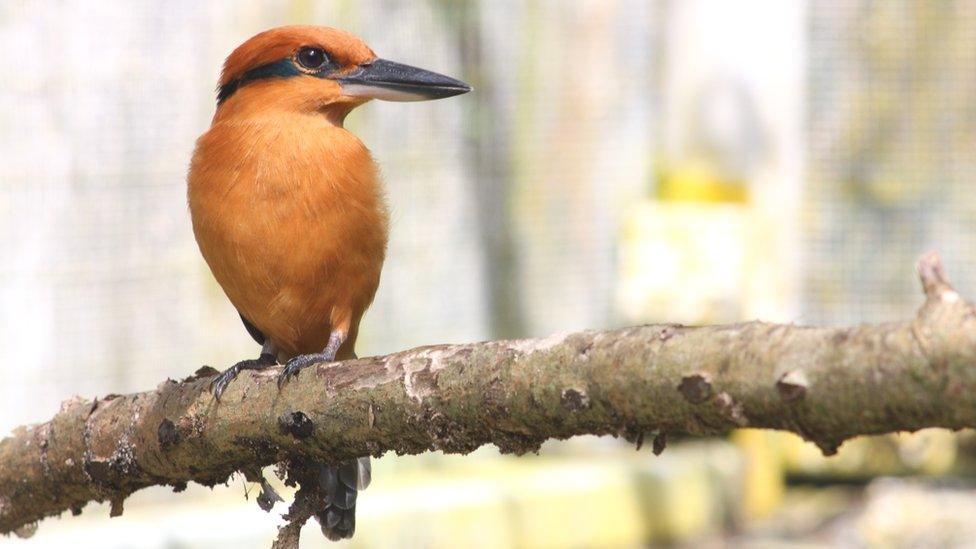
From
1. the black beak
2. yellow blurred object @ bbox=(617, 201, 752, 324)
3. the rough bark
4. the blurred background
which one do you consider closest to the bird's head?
the black beak

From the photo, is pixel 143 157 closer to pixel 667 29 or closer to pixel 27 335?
pixel 27 335

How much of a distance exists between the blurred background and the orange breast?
1994 mm

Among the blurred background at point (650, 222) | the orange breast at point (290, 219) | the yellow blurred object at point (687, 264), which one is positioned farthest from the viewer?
the yellow blurred object at point (687, 264)

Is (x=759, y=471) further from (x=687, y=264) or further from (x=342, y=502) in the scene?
(x=342, y=502)

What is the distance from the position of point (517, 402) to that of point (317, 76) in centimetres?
190

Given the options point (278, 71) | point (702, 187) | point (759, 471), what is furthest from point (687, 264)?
point (278, 71)

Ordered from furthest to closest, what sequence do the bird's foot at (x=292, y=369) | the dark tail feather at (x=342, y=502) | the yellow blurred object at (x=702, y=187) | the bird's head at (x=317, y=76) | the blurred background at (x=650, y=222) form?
the yellow blurred object at (x=702, y=187), the blurred background at (x=650, y=222), the bird's head at (x=317, y=76), the dark tail feather at (x=342, y=502), the bird's foot at (x=292, y=369)

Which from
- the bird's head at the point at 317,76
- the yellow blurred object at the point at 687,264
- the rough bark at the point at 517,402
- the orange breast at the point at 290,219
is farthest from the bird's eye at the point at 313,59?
the yellow blurred object at the point at 687,264

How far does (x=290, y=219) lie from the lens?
3.62 meters

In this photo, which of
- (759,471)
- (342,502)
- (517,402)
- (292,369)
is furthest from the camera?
(759,471)

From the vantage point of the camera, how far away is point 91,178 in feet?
18.0

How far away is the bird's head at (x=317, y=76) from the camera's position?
157 inches

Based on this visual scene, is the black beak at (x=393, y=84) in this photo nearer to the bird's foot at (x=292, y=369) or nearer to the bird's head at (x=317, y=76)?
the bird's head at (x=317, y=76)

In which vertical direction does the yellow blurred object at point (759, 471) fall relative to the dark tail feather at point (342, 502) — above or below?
below
